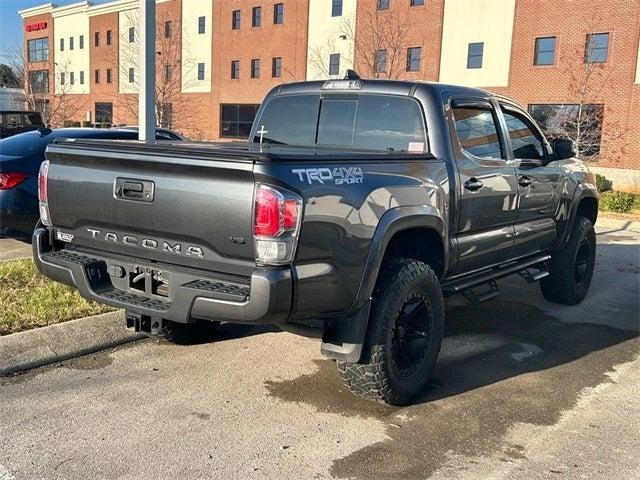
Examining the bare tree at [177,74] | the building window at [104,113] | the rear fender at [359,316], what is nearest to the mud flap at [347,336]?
the rear fender at [359,316]

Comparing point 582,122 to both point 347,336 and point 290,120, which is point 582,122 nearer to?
point 290,120

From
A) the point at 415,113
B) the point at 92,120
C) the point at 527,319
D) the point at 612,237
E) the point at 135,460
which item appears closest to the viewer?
the point at 135,460

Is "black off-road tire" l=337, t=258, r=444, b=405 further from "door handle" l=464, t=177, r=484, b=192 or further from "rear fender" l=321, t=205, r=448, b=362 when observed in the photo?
"door handle" l=464, t=177, r=484, b=192

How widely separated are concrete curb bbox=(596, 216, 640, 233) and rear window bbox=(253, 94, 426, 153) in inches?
408

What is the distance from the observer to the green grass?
4.91 m

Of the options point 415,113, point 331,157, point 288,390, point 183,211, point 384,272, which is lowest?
point 288,390

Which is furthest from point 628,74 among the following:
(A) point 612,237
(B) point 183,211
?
(B) point 183,211

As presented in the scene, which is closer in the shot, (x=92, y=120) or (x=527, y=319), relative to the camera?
(x=527, y=319)

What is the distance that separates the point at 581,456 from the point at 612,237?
958cm

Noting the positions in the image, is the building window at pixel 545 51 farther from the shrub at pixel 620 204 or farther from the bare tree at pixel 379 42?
the shrub at pixel 620 204

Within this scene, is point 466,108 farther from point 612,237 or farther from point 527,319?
point 612,237

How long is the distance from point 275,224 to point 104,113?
183 ft

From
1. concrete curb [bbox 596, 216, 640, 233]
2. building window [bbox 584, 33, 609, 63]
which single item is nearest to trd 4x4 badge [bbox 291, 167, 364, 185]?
concrete curb [bbox 596, 216, 640, 233]

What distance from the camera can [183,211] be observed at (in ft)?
10.8
